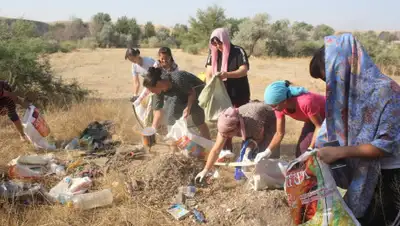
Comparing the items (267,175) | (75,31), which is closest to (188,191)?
(267,175)

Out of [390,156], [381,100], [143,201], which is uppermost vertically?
[381,100]

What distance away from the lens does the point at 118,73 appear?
13500 mm

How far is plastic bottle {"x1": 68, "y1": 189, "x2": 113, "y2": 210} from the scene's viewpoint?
3.16m

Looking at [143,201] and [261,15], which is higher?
[261,15]

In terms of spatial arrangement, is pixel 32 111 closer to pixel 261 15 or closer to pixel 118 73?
pixel 118 73

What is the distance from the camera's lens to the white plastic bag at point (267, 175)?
119 inches

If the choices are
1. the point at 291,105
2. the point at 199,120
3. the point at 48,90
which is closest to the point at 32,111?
the point at 199,120

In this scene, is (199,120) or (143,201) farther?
(199,120)

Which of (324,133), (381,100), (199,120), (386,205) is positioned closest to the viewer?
(381,100)

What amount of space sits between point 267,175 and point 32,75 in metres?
5.70

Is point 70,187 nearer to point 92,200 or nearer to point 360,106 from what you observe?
point 92,200

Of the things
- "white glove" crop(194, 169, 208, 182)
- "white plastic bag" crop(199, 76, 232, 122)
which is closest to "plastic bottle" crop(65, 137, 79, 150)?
"white plastic bag" crop(199, 76, 232, 122)

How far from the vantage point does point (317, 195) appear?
2109 millimetres

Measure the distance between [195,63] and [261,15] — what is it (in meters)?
6.43
